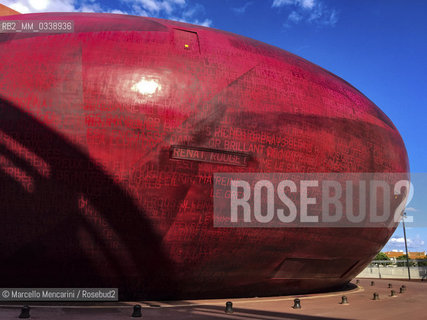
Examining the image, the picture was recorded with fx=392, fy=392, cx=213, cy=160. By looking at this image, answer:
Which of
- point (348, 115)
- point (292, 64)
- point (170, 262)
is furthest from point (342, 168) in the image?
point (170, 262)

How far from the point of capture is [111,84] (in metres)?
11.7

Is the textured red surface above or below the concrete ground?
above

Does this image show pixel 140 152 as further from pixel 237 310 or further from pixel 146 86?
pixel 237 310

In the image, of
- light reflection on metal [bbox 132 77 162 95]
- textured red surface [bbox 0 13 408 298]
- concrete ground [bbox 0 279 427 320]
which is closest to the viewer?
concrete ground [bbox 0 279 427 320]

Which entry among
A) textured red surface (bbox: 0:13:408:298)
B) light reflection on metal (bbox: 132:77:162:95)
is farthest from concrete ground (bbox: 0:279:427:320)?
light reflection on metal (bbox: 132:77:162:95)

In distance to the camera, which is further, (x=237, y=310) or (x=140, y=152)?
(x=140, y=152)

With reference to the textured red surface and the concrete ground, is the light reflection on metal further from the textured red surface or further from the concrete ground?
the concrete ground

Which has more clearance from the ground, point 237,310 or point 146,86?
point 146,86

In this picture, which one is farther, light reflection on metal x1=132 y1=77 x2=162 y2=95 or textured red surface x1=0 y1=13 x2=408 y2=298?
light reflection on metal x1=132 y1=77 x2=162 y2=95

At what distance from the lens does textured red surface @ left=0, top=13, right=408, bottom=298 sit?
36.5ft

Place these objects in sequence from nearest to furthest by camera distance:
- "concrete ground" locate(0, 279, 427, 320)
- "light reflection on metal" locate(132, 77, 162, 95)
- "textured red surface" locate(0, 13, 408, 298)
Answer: "concrete ground" locate(0, 279, 427, 320) → "textured red surface" locate(0, 13, 408, 298) → "light reflection on metal" locate(132, 77, 162, 95)

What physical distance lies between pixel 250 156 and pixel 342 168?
158 inches

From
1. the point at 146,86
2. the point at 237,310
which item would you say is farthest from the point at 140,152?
the point at 237,310

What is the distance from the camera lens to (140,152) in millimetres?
11406
